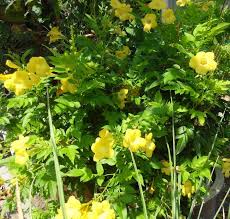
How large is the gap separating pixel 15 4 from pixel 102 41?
2.97 ft

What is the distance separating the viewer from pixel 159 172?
1.93 meters

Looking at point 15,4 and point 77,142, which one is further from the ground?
point 15,4

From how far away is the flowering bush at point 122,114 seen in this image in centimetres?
170

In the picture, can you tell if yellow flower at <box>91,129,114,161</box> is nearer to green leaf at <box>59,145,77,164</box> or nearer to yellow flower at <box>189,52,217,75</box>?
green leaf at <box>59,145,77,164</box>

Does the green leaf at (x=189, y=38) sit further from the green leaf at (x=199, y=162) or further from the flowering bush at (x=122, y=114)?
the green leaf at (x=199, y=162)

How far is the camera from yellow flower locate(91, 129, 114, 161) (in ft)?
5.24

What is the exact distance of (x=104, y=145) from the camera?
5.28ft

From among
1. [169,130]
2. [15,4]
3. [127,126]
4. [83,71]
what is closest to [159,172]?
[169,130]

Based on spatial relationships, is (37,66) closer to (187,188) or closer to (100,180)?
(100,180)

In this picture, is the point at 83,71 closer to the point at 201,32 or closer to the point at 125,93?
the point at 125,93

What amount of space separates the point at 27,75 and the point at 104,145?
41 centimetres

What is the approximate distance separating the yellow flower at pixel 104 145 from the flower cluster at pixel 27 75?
35 centimetres

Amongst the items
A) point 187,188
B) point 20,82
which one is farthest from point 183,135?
point 20,82

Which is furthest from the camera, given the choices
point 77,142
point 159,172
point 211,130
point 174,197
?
point 211,130
